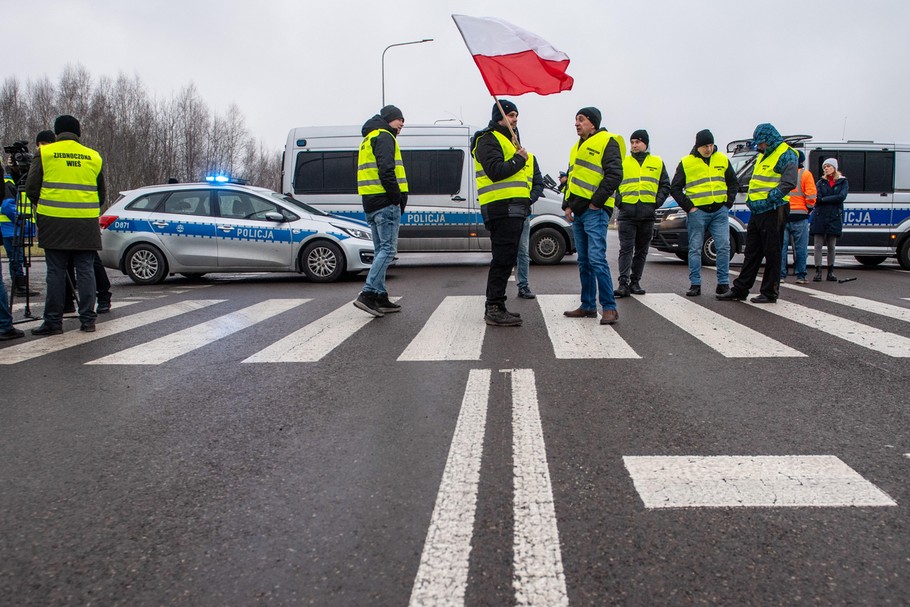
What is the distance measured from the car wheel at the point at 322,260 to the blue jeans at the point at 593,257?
4761mm

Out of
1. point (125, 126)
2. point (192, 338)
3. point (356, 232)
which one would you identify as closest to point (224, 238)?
point (356, 232)

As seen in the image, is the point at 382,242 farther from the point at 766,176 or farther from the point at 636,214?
the point at 766,176

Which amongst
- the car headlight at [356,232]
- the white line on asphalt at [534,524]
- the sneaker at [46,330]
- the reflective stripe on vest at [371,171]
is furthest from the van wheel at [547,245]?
the white line on asphalt at [534,524]

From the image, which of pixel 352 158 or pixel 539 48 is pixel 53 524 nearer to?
pixel 539 48

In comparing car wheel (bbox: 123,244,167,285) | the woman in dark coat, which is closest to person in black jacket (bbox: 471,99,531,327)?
the woman in dark coat

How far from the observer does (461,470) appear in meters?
2.84

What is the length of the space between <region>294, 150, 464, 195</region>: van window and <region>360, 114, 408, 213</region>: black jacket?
6.25 m

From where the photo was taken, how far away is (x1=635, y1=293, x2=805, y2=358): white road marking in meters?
5.15

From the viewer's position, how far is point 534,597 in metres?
1.92

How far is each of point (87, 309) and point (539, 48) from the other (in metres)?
5.09

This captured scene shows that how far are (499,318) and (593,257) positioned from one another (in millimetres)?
1102

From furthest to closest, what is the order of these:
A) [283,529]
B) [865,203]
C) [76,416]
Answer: [865,203] → [76,416] → [283,529]

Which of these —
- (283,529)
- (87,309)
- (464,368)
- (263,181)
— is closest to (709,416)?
(464,368)

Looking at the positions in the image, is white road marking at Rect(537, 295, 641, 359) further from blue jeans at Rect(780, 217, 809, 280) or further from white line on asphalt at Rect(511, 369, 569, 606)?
blue jeans at Rect(780, 217, 809, 280)
